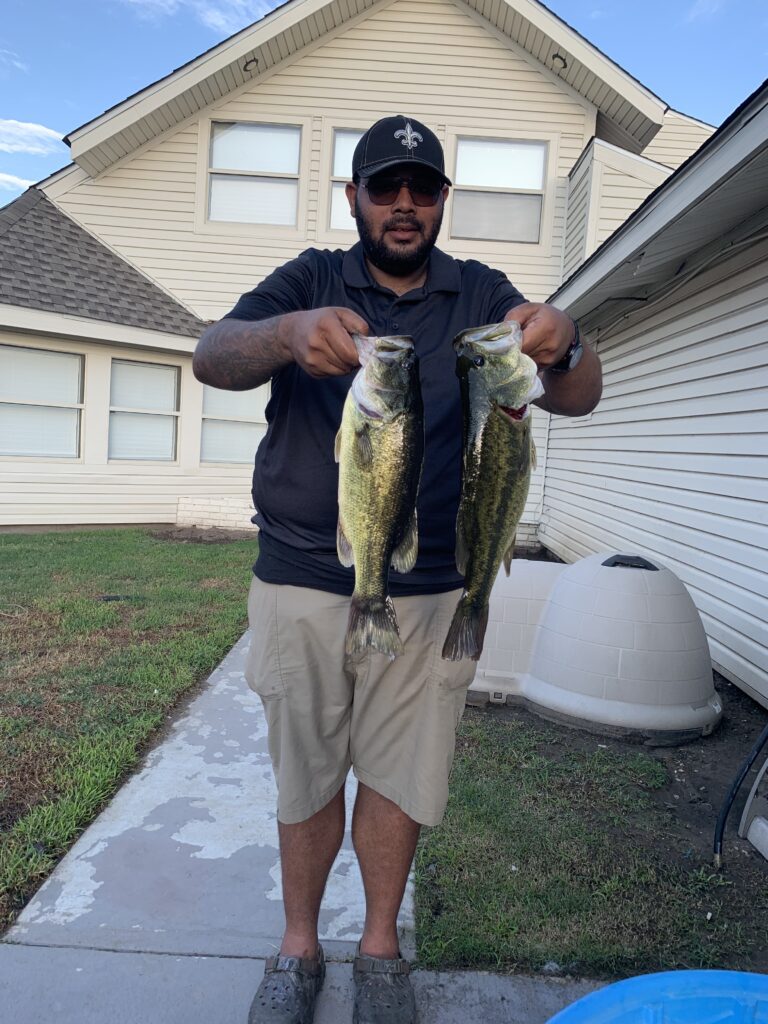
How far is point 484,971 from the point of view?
7.76ft

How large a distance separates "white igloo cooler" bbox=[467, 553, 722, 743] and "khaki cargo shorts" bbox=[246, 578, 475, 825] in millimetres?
2263

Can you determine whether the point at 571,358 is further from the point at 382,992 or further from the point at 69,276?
the point at 69,276

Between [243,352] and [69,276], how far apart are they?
10.1m

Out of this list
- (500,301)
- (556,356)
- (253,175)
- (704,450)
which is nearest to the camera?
(556,356)

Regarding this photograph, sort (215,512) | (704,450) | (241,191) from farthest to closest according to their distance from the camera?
1. (215,512)
2. (241,191)
3. (704,450)

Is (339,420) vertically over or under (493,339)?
under

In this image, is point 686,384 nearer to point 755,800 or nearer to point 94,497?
point 755,800

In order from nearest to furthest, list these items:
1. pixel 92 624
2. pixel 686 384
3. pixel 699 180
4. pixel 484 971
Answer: pixel 484 971 → pixel 699 180 → pixel 92 624 → pixel 686 384

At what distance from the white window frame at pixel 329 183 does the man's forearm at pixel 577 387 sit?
32.4 ft

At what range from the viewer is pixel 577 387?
2043mm

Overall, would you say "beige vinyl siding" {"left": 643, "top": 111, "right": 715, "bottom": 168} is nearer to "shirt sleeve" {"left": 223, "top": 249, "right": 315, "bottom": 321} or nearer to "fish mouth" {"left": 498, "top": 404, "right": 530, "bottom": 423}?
"shirt sleeve" {"left": 223, "top": 249, "right": 315, "bottom": 321}

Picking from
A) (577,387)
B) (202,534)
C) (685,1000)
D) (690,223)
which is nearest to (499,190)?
(202,534)

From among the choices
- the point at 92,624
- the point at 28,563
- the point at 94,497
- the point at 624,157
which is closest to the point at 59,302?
the point at 94,497

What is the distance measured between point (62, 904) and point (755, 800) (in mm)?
2834
